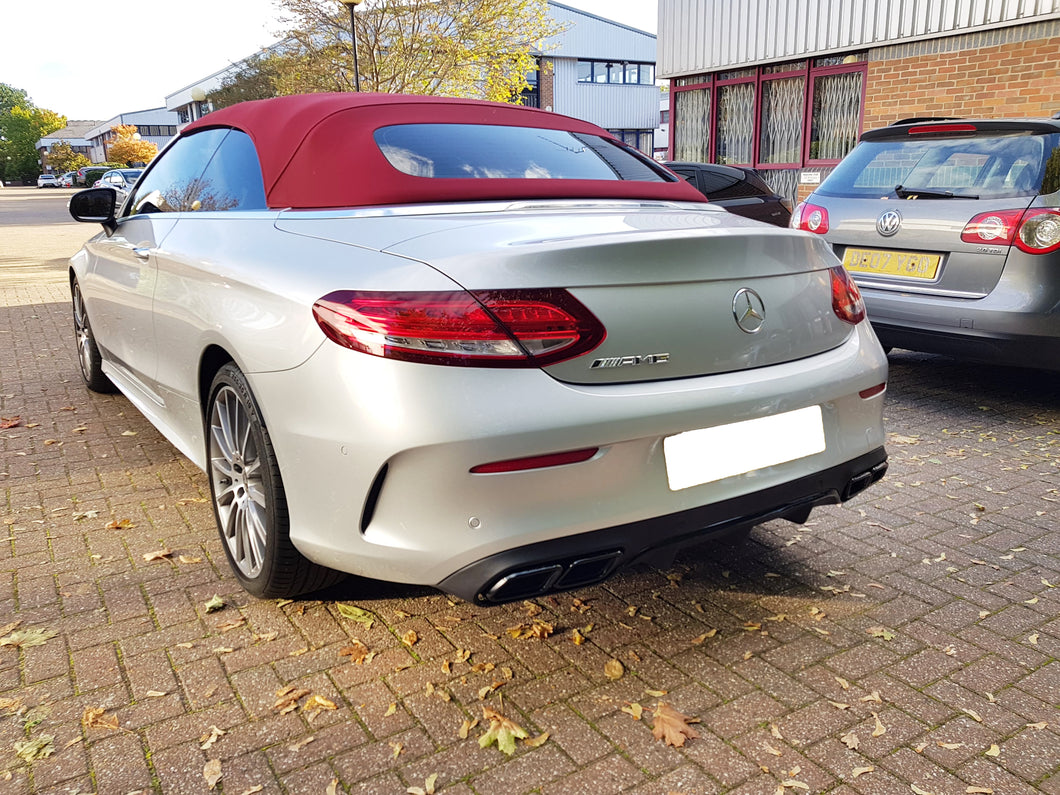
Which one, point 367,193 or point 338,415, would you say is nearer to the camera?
point 338,415

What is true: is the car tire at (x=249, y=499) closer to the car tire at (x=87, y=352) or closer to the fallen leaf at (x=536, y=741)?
the fallen leaf at (x=536, y=741)

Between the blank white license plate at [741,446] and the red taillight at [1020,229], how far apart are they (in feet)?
9.31

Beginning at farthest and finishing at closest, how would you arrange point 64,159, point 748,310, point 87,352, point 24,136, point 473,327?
1. point 24,136
2. point 64,159
3. point 87,352
4. point 748,310
5. point 473,327

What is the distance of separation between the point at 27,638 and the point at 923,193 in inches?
195

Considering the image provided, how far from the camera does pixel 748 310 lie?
249 centimetres

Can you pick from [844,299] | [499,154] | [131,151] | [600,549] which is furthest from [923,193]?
[131,151]

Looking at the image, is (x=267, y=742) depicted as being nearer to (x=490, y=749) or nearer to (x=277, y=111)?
(x=490, y=749)

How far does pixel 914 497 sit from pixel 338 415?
2.81 meters

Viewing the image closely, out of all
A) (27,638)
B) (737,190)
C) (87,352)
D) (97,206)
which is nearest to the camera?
(27,638)

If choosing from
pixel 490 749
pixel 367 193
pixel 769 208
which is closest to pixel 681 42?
pixel 769 208

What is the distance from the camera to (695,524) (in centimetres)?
241

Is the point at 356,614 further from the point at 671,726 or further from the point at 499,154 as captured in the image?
the point at 499,154

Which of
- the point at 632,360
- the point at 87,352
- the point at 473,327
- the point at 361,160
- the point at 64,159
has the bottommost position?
the point at 87,352

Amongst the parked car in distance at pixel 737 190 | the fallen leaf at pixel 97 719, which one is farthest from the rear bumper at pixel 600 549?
the parked car in distance at pixel 737 190
